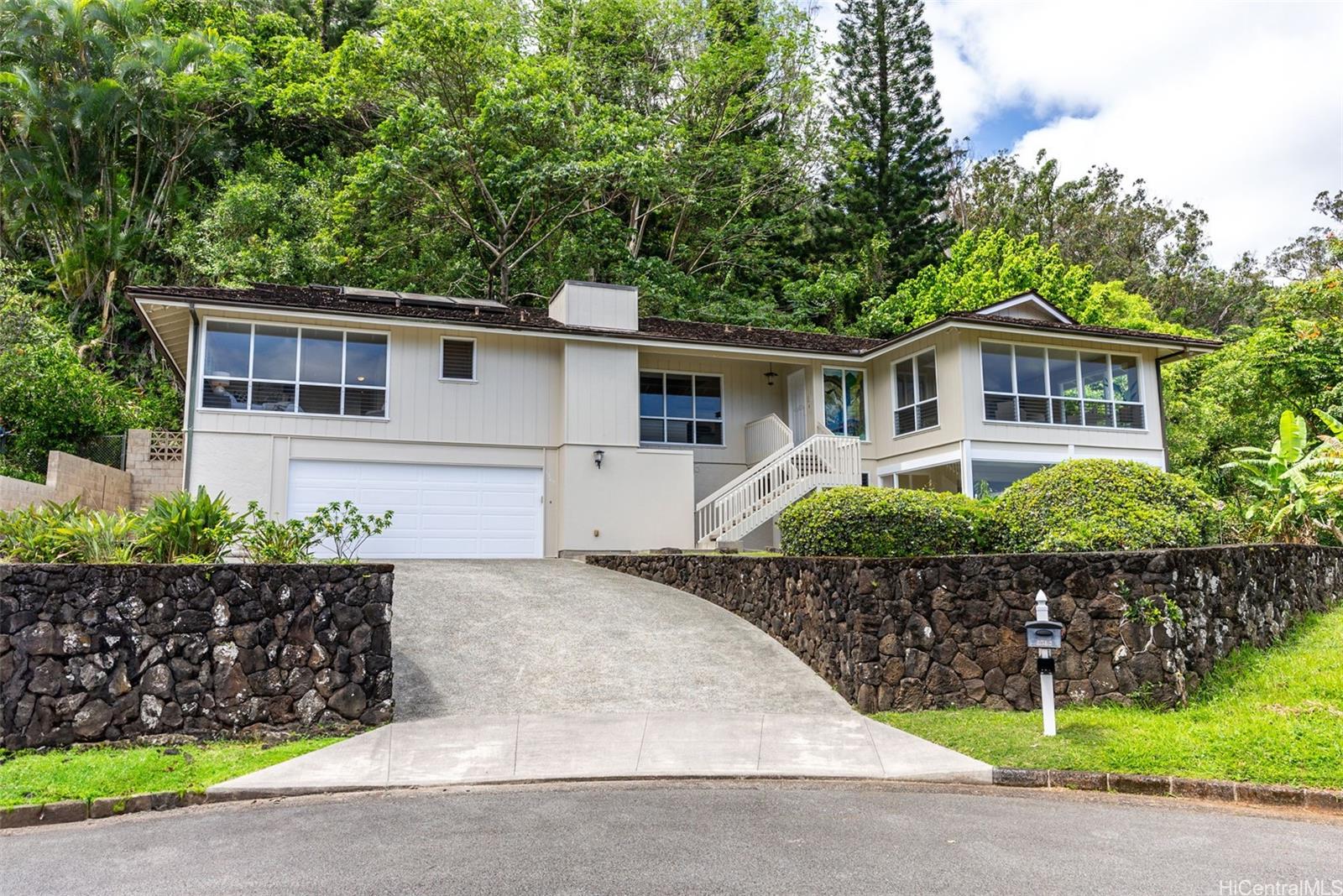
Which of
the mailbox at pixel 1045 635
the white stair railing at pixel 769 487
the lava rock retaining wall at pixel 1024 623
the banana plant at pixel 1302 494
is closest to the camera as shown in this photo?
the mailbox at pixel 1045 635

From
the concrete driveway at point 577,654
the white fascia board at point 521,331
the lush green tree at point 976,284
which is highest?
the lush green tree at point 976,284

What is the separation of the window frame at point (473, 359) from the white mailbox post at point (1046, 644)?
42.8ft

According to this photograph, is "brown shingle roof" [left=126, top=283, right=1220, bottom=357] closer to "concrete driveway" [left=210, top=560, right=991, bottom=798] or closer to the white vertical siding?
the white vertical siding

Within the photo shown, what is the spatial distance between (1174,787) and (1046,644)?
134 centimetres

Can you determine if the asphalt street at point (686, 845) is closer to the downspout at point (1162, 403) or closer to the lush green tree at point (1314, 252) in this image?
the downspout at point (1162, 403)

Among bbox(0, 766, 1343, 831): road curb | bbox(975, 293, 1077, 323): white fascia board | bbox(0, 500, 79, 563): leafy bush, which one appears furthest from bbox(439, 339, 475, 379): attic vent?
bbox(0, 766, 1343, 831): road curb

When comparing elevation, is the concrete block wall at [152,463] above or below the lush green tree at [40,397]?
below

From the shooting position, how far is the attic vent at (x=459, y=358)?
18328mm

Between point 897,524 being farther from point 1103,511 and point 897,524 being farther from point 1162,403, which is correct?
point 1162,403

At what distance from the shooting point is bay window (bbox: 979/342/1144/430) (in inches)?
777

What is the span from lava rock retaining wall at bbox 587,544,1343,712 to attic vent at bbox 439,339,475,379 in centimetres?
1060

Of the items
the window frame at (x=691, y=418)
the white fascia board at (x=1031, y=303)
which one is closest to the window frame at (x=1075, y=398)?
the white fascia board at (x=1031, y=303)

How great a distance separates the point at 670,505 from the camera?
18438 millimetres

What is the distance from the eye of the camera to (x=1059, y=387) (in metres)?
20.4
